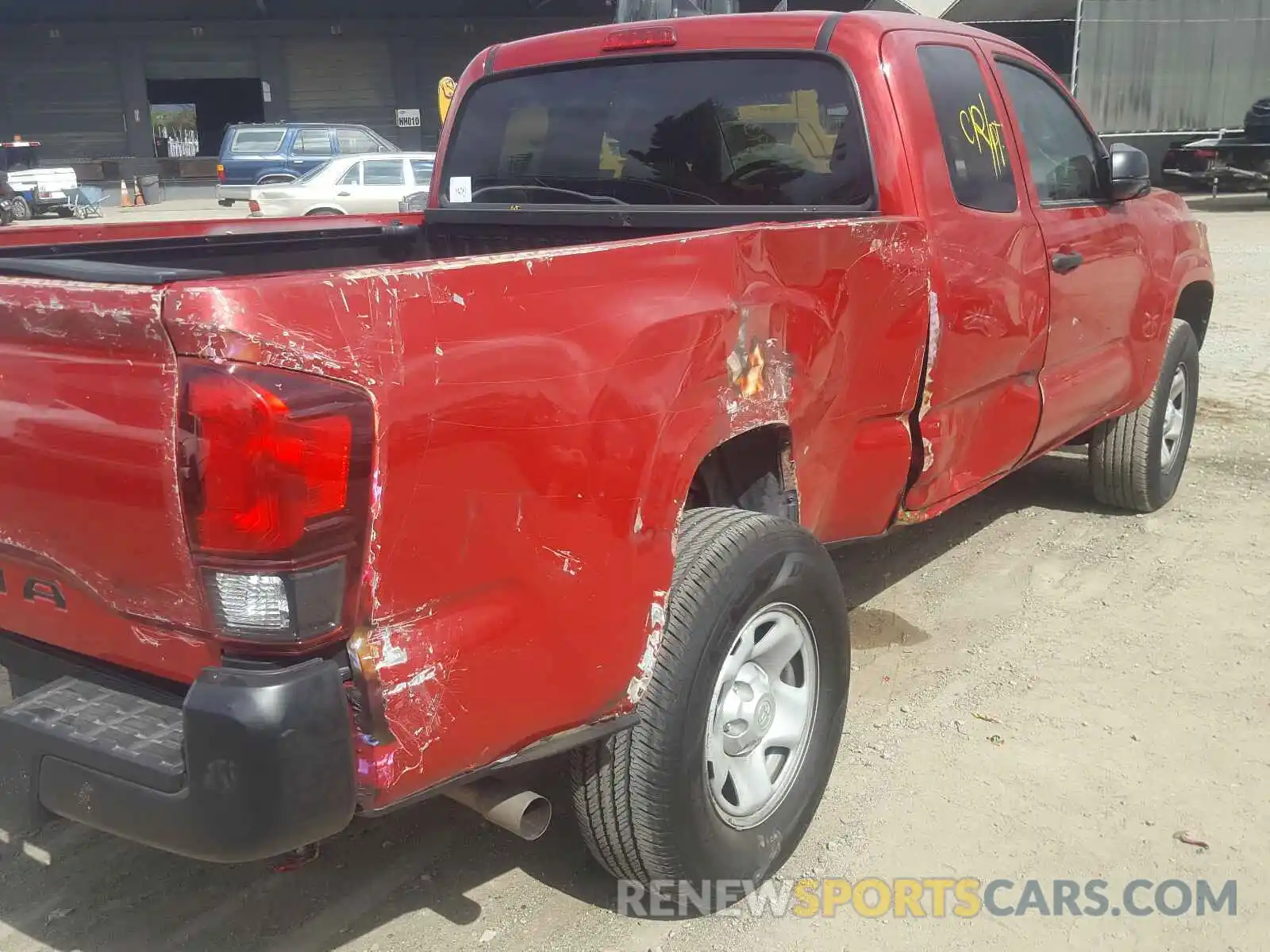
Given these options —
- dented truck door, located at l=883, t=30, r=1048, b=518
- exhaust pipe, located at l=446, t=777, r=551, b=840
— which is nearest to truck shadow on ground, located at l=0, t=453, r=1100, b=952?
exhaust pipe, located at l=446, t=777, r=551, b=840

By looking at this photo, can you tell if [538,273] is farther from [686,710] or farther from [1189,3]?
[1189,3]

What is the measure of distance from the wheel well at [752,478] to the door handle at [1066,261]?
1.60 metres

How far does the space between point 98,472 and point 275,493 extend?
1.24 feet

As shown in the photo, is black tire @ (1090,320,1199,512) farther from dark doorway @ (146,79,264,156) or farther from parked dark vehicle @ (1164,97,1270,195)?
dark doorway @ (146,79,264,156)

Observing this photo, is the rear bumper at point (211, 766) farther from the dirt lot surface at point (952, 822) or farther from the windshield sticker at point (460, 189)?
the windshield sticker at point (460, 189)

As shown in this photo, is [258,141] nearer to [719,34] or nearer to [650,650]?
[719,34]

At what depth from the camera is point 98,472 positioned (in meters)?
1.85

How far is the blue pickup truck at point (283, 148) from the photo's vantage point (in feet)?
74.3

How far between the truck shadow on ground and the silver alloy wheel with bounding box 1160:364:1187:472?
11.9 feet

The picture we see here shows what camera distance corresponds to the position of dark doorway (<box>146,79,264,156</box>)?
33219 mm

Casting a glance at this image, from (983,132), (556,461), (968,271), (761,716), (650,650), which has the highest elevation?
(983,132)

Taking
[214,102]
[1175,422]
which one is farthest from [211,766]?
[214,102]

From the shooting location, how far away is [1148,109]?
20.5m

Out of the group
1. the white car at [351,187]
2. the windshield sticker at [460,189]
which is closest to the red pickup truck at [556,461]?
the windshield sticker at [460,189]
